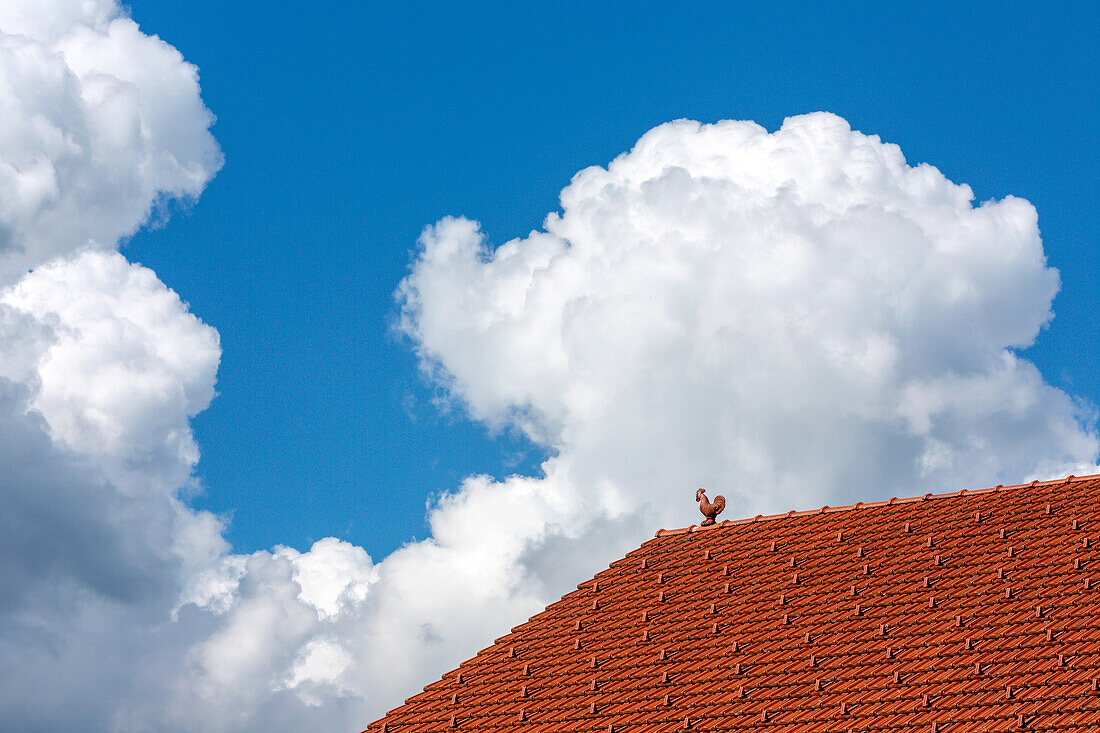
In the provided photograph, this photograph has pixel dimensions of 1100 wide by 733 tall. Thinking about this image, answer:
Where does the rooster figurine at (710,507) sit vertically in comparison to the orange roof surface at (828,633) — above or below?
above

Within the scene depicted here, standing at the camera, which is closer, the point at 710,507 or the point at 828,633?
the point at 828,633

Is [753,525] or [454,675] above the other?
[753,525]

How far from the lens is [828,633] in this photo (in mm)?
17094

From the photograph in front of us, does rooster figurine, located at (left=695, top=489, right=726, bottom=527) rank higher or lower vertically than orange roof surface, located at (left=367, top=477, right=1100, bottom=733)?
higher

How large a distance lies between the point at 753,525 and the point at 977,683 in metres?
6.81

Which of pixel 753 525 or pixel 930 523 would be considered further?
pixel 753 525

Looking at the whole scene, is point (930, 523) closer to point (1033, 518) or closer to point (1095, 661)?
point (1033, 518)

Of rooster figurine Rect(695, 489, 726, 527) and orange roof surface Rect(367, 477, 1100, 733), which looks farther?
rooster figurine Rect(695, 489, 726, 527)

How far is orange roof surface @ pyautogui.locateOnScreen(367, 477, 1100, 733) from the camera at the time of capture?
584 inches

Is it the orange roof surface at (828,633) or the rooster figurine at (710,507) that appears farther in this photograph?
the rooster figurine at (710,507)

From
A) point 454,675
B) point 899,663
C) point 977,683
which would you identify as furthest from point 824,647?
point 454,675

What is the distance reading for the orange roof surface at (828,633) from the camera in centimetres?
1483

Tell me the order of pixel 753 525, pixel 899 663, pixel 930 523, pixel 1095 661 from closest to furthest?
1. pixel 1095 661
2. pixel 899 663
3. pixel 930 523
4. pixel 753 525

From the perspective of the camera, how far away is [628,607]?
19.8 m
